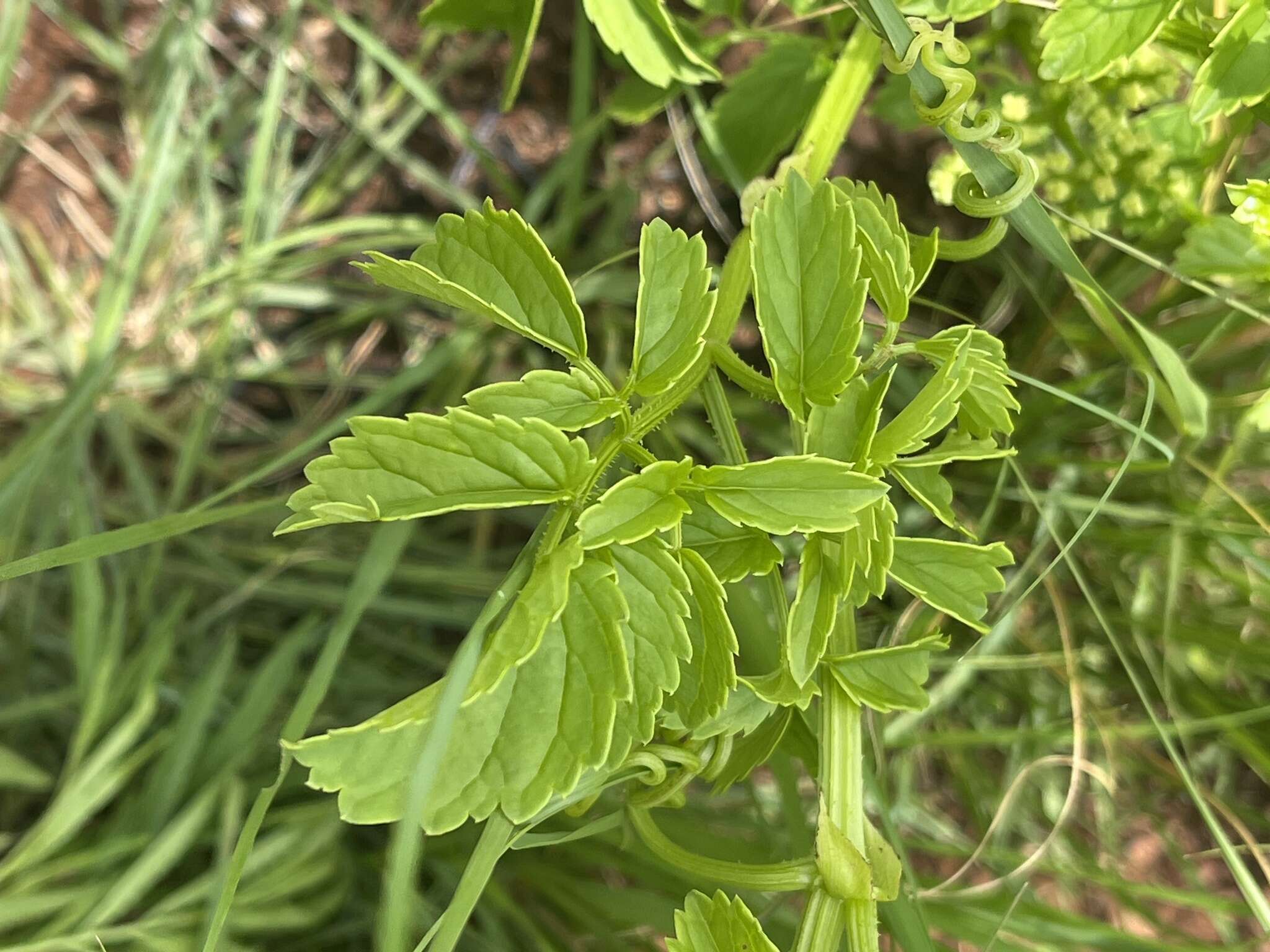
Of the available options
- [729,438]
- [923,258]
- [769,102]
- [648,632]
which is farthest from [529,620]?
[769,102]

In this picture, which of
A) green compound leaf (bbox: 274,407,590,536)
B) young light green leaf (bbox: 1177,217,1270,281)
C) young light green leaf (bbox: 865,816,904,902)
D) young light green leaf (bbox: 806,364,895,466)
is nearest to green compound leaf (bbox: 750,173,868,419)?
young light green leaf (bbox: 806,364,895,466)

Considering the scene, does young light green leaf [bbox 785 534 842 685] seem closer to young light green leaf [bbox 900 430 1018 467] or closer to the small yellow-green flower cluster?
young light green leaf [bbox 900 430 1018 467]

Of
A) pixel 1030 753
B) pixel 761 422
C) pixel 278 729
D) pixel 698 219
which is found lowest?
pixel 1030 753

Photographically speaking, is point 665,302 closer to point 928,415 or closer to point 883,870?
point 928,415

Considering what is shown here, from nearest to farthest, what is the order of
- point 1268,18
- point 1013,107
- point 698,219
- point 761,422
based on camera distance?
1. point 1268,18
2. point 1013,107
3. point 761,422
4. point 698,219

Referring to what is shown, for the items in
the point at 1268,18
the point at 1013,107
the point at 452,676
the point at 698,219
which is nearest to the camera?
the point at 452,676

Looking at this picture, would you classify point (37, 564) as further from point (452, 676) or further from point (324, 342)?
point (324, 342)

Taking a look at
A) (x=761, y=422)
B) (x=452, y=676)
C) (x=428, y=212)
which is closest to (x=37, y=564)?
(x=452, y=676)
